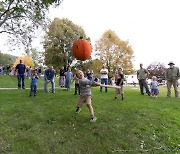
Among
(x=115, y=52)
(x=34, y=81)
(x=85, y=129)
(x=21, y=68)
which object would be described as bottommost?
(x=85, y=129)

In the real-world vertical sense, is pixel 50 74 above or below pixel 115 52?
below

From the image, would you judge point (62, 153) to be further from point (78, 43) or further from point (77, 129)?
point (78, 43)

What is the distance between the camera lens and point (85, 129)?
790 centimetres

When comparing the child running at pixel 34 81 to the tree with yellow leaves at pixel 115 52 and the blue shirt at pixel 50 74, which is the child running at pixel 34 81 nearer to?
the blue shirt at pixel 50 74

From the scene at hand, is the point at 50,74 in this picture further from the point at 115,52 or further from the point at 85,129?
the point at 115,52

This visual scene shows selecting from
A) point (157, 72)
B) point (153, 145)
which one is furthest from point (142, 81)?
point (157, 72)

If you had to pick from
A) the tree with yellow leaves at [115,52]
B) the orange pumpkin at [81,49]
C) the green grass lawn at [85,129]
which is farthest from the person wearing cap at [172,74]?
the tree with yellow leaves at [115,52]

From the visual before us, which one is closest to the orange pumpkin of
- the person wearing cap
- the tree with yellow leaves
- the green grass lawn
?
the green grass lawn

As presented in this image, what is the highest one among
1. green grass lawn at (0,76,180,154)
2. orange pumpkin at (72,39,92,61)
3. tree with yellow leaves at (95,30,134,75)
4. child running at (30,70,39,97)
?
tree with yellow leaves at (95,30,134,75)

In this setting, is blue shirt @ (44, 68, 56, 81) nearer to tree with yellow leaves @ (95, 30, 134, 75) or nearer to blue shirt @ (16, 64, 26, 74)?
blue shirt @ (16, 64, 26, 74)

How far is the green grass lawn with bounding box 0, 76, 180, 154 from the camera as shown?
22.6 feet

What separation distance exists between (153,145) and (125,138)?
908mm

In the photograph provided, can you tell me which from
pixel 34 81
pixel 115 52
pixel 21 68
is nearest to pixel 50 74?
pixel 34 81

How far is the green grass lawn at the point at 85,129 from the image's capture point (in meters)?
6.88
